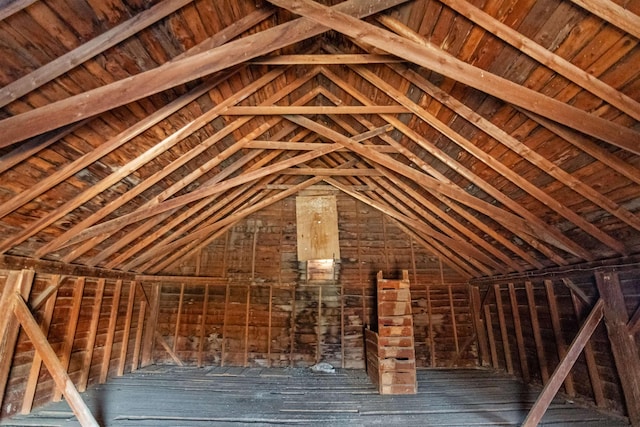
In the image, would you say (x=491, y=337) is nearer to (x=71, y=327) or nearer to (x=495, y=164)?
(x=495, y=164)

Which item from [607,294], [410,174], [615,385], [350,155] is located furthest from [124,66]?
[615,385]

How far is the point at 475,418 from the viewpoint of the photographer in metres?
3.84

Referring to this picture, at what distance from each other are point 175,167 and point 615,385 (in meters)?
6.05

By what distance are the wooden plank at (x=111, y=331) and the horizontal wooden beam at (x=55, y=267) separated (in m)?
0.28

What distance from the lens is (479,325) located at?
22.1 ft

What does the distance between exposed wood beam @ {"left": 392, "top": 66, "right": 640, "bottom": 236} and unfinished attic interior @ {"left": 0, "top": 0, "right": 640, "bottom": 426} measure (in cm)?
2

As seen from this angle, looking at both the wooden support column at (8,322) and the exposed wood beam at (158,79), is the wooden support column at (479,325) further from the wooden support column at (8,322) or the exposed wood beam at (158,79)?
the wooden support column at (8,322)

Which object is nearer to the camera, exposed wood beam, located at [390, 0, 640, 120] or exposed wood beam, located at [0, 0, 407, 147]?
exposed wood beam, located at [0, 0, 407, 147]

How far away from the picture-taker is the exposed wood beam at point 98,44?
220cm

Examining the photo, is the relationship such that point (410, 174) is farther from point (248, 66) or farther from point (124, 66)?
point (124, 66)

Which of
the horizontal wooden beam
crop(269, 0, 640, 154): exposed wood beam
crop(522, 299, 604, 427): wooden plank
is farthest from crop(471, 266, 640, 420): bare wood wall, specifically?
the horizontal wooden beam

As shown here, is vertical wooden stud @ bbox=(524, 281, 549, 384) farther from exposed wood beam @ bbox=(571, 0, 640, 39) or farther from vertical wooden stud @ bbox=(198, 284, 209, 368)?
vertical wooden stud @ bbox=(198, 284, 209, 368)

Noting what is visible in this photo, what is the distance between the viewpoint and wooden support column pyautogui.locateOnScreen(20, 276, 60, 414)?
4068 millimetres

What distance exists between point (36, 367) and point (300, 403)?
11.7ft
